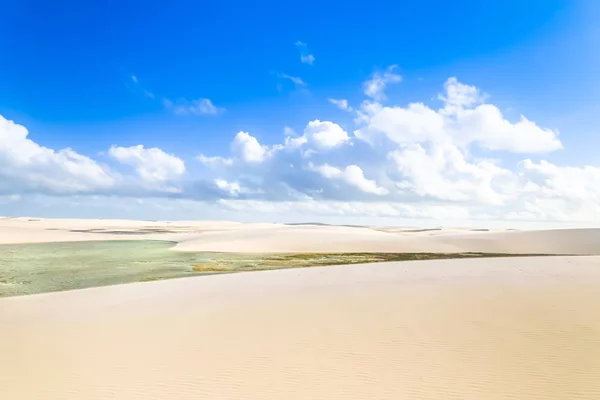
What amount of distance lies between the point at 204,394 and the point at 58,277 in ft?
56.4

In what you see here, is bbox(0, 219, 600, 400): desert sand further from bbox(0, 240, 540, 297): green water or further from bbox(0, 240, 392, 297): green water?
bbox(0, 240, 392, 297): green water

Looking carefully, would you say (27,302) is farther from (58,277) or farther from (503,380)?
(503,380)

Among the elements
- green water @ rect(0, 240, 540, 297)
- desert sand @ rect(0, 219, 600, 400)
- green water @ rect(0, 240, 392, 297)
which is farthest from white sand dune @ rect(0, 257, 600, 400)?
green water @ rect(0, 240, 392, 297)

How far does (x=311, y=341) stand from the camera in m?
8.79

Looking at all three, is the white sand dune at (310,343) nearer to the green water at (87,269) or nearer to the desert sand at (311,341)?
the desert sand at (311,341)

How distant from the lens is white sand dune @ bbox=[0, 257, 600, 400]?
6688 mm

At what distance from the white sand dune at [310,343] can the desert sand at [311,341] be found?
1.4 inches

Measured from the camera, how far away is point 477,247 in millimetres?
44969

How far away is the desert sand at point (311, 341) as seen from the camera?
671 cm

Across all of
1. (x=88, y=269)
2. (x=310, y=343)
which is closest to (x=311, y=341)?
(x=310, y=343)

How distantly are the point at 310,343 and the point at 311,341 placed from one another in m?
0.14

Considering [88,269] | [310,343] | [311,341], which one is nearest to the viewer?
[310,343]

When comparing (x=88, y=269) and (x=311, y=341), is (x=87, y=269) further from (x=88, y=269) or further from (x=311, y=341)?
(x=311, y=341)

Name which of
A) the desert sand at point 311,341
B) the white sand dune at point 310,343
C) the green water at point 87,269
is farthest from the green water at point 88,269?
the white sand dune at point 310,343
